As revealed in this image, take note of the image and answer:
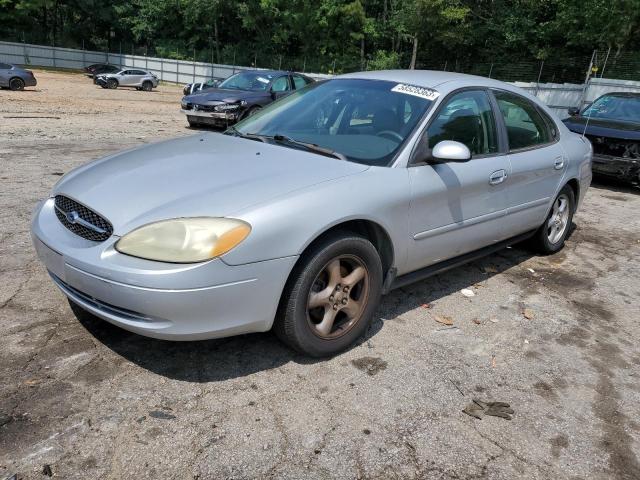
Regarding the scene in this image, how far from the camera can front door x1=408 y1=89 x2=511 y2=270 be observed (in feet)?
11.1

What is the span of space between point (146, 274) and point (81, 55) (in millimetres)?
51387

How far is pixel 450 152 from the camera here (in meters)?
3.28

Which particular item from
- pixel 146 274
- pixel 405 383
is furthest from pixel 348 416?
pixel 146 274

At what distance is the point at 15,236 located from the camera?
4523 mm

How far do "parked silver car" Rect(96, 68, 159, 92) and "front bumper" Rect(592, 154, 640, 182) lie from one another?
2884 cm

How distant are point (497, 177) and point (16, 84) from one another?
22620 millimetres

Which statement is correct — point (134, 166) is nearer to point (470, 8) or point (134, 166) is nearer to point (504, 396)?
point (504, 396)

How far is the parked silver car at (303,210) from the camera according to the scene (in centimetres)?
252

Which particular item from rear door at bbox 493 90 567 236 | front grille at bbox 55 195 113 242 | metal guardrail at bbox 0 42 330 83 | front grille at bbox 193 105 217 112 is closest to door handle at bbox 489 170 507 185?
rear door at bbox 493 90 567 236

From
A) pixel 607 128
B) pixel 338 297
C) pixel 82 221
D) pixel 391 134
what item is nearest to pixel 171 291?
pixel 82 221

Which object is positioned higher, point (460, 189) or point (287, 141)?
point (287, 141)

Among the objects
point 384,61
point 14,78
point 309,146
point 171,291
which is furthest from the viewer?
point 384,61


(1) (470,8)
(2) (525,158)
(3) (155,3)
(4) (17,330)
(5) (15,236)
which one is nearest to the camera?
(4) (17,330)

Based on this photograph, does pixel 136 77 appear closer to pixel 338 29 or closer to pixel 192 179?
pixel 338 29
